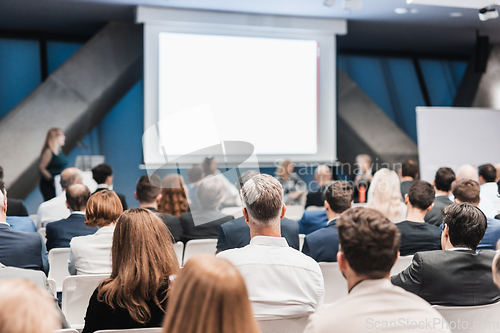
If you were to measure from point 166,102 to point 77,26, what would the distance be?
2233mm

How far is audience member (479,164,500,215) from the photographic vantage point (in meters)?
4.02

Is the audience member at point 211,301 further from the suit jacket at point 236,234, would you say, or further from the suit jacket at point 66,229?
the suit jacket at point 66,229

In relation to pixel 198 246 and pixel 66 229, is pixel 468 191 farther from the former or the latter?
pixel 66 229

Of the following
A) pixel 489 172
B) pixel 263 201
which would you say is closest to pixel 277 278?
pixel 263 201

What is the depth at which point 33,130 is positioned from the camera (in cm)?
590

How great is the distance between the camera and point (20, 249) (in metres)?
2.45

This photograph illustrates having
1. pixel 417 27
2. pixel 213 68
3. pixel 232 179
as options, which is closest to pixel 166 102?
pixel 213 68

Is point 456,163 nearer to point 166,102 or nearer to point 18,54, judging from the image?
point 166,102

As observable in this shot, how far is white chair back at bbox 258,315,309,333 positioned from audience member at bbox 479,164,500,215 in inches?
117

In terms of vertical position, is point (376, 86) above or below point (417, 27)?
below

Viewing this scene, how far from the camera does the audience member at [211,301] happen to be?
2.84 feet

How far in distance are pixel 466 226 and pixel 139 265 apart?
5.06 ft

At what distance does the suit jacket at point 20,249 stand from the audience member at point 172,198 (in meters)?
1.58

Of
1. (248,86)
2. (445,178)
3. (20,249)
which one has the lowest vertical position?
(20,249)
